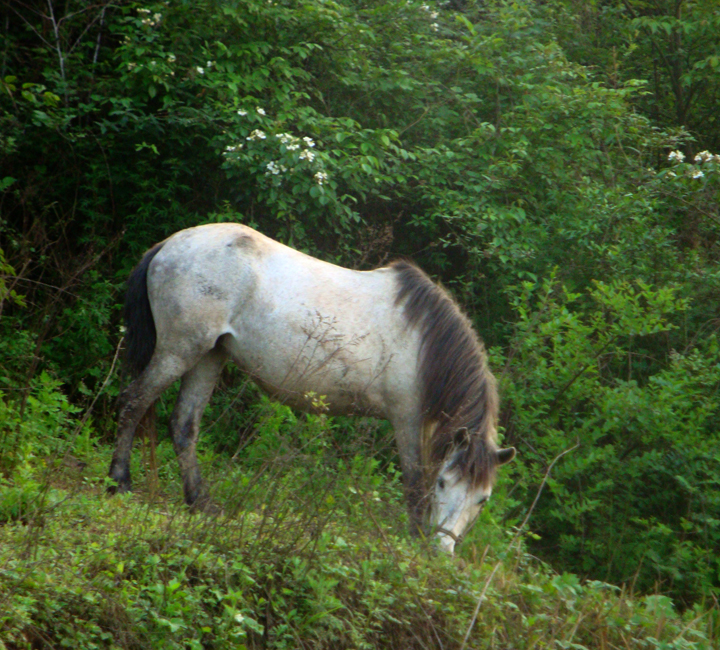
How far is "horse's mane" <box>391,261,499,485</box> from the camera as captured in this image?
4.13 meters

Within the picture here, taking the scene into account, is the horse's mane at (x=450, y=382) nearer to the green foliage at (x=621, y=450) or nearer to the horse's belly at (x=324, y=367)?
the horse's belly at (x=324, y=367)

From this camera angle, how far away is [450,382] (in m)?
4.32

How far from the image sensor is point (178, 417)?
15.2 ft

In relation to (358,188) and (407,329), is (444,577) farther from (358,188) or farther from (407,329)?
(358,188)

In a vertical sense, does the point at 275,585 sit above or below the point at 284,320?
below

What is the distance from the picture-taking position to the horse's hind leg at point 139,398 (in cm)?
445

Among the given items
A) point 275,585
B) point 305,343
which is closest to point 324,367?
point 305,343

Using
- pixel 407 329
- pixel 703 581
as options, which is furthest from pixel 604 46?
pixel 703 581

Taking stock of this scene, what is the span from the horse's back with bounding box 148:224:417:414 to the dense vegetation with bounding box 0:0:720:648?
0.38 m

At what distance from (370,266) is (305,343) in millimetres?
3058

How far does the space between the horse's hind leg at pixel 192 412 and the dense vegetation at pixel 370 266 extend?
0.20m

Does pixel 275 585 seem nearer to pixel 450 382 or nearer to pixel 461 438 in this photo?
pixel 461 438

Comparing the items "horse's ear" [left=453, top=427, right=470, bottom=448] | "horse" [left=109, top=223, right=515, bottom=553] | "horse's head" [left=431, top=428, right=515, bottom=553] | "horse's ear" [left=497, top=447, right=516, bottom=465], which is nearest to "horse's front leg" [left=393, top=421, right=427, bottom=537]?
"horse" [left=109, top=223, right=515, bottom=553]

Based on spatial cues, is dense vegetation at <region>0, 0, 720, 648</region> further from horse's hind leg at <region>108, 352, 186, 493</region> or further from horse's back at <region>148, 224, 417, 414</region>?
horse's back at <region>148, 224, 417, 414</region>
